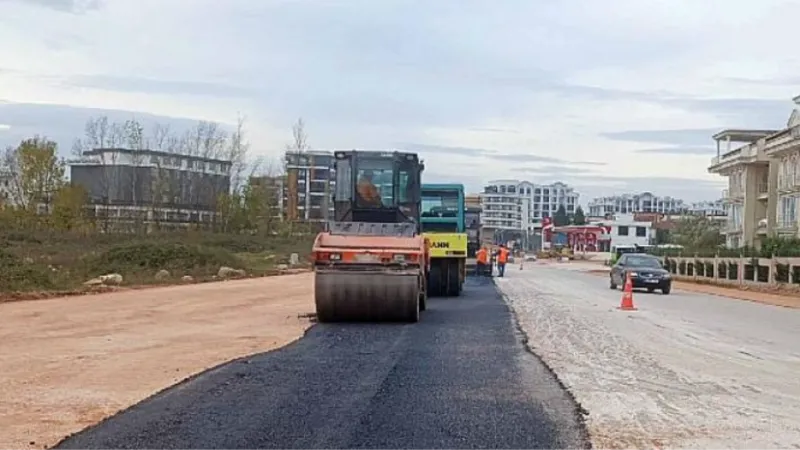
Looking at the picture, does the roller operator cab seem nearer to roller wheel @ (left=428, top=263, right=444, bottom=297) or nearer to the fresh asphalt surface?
roller wheel @ (left=428, top=263, right=444, bottom=297)

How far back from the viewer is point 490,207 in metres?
173

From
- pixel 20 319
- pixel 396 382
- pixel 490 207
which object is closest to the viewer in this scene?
pixel 396 382

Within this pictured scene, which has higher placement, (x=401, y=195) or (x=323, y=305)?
(x=401, y=195)

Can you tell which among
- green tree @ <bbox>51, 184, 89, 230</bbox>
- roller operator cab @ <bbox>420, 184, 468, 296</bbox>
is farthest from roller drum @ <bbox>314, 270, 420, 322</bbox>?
green tree @ <bbox>51, 184, 89, 230</bbox>

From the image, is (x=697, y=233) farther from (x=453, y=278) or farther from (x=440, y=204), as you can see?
(x=453, y=278)

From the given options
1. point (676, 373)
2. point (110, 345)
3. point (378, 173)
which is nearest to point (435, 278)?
point (378, 173)

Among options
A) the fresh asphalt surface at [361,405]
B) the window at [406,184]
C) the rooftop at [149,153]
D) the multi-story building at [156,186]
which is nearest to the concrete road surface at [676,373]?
the fresh asphalt surface at [361,405]

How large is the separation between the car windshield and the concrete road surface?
11856 millimetres

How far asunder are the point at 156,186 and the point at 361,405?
196 feet

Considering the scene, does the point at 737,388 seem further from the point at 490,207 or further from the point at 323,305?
the point at 490,207

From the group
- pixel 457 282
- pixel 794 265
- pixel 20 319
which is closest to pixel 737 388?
pixel 20 319

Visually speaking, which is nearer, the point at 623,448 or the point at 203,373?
the point at 623,448

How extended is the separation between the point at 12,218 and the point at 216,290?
29013 millimetres

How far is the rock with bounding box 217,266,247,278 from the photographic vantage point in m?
41.9
